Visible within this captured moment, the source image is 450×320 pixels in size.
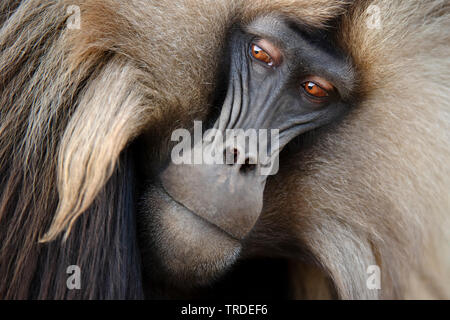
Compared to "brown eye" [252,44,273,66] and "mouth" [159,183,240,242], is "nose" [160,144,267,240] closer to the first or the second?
"mouth" [159,183,240,242]

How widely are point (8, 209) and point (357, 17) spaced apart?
130 cm

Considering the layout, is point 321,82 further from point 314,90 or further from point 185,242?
point 185,242

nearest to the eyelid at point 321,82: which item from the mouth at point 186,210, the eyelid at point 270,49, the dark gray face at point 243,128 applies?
the dark gray face at point 243,128

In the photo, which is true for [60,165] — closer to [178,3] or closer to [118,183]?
[118,183]

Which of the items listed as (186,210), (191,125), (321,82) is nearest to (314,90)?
(321,82)

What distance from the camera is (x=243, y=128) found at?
206 centimetres

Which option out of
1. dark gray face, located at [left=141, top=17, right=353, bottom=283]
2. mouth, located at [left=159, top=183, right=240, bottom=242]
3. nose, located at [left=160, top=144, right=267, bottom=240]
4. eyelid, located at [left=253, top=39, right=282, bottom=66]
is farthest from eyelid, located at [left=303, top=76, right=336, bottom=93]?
mouth, located at [left=159, top=183, right=240, bottom=242]

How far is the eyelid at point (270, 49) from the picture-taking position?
81.7 inches

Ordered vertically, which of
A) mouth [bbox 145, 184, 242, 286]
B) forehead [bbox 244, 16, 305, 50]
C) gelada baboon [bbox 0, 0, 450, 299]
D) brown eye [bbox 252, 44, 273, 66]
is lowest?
mouth [bbox 145, 184, 242, 286]

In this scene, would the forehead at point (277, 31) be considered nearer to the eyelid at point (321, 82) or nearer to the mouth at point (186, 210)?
the eyelid at point (321, 82)

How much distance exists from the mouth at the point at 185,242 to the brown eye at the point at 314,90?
57cm

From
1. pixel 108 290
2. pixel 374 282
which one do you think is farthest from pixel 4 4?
pixel 374 282

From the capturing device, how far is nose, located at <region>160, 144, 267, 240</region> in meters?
1.95

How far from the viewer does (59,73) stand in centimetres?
202
